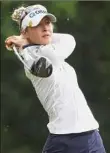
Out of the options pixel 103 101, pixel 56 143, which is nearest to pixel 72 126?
pixel 56 143

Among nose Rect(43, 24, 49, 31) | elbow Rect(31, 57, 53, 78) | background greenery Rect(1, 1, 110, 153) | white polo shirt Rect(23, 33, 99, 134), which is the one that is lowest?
background greenery Rect(1, 1, 110, 153)

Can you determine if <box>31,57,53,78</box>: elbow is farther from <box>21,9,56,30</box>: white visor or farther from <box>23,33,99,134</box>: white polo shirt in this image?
<box>21,9,56,30</box>: white visor

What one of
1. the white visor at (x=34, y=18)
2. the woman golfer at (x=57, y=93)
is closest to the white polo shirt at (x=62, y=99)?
the woman golfer at (x=57, y=93)

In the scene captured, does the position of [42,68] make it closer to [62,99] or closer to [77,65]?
[62,99]

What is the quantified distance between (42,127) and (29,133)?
0.16m

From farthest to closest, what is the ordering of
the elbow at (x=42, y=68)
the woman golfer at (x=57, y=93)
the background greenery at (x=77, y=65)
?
the background greenery at (x=77, y=65)
the woman golfer at (x=57, y=93)
the elbow at (x=42, y=68)

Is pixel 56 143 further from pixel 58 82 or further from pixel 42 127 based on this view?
pixel 42 127

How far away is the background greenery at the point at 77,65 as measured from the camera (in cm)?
568

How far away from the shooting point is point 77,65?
5.74 meters

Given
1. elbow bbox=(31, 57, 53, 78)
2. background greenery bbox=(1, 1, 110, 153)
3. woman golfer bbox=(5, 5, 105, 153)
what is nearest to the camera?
elbow bbox=(31, 57, 53, 78)

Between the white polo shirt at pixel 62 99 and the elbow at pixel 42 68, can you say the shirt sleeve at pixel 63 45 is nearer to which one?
the white polo shirt at pixel 62 99

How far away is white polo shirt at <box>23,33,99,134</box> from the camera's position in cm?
296

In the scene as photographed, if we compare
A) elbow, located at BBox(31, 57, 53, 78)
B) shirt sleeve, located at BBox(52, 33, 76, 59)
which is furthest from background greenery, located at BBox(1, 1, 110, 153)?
elbow, located at BBox(31, 57, 53, 78)

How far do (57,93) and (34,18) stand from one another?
1.21ft
